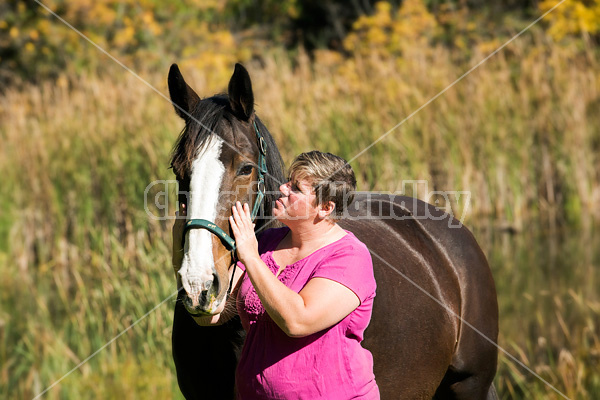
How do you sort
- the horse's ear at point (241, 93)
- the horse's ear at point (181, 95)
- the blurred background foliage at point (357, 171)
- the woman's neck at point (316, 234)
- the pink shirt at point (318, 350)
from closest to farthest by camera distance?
the pink shirt at point (318, 350)
the woman's neck at point (316, 234)
the horse's ear at point (241, 93)
the horse's ear at point (181, 95)
the blurred background foliage at point (357, 171)

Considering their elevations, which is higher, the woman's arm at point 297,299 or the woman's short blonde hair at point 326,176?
the woman's short blonde hair at point 326,176

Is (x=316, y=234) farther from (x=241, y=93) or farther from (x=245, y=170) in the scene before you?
(x=241, y=93)

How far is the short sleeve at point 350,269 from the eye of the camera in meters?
1.97

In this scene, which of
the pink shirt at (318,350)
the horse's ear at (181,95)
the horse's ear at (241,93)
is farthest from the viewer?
the horse's ear at (181,95)

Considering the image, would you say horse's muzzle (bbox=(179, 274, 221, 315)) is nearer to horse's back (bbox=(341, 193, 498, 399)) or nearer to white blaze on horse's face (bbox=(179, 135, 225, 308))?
white blaze on horse's face (bbox=(179, 135, 225, 308))

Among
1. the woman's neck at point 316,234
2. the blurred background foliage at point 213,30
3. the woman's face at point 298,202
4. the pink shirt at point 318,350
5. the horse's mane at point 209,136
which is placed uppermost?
the blurred background foliage at point 213,30

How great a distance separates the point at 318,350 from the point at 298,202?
17.7 inches

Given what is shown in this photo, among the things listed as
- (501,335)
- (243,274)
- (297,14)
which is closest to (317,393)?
(243,274)

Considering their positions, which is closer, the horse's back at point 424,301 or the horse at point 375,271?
the horse at point 375,271

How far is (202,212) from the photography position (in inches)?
81.0

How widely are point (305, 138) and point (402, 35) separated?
5.74 metres

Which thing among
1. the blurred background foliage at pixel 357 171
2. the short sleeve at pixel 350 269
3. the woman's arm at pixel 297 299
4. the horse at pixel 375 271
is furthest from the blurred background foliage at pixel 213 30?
the woman's arm at pixel 297 299

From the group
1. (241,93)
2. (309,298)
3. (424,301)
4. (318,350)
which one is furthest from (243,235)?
(424,301)

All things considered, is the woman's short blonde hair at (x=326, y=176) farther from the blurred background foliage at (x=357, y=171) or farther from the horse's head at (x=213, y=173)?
the blurred background foliage at (x=357, y=171)
